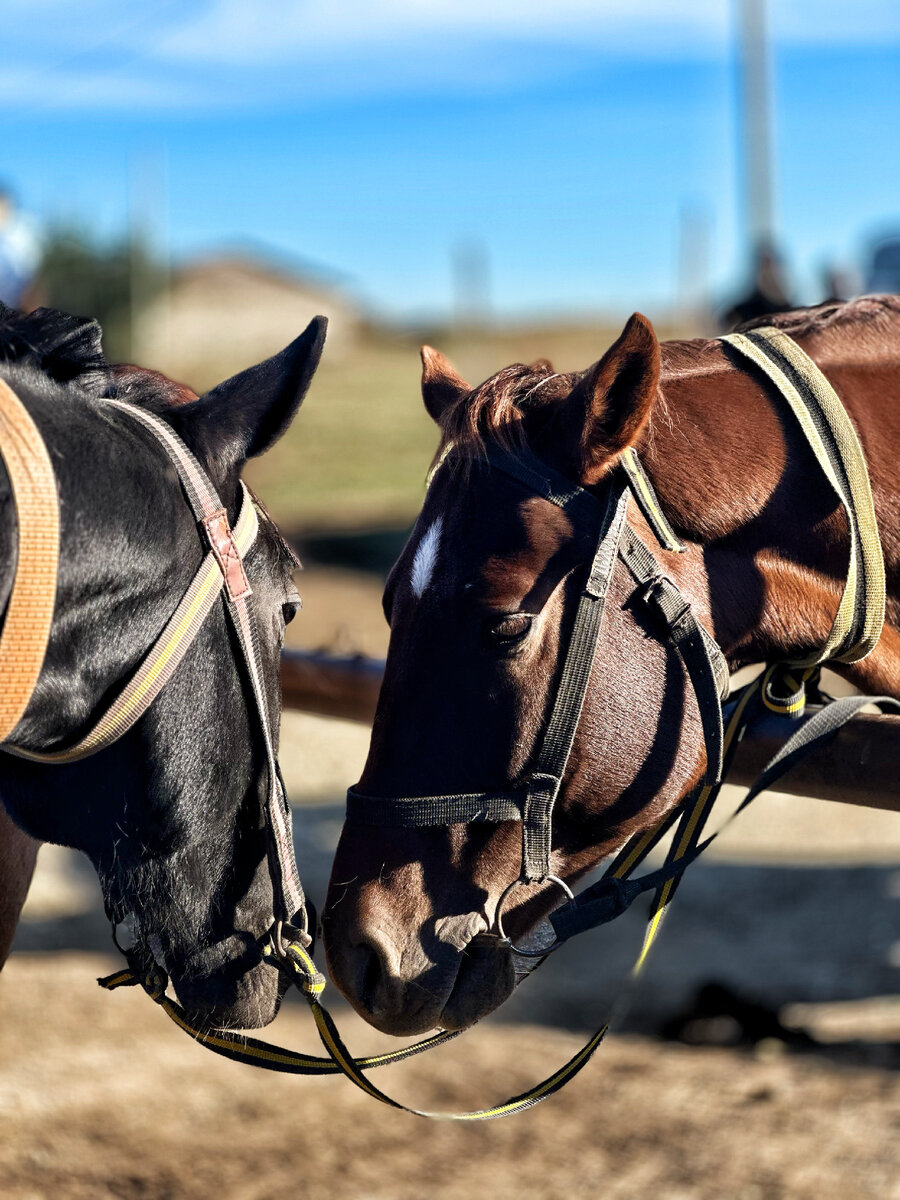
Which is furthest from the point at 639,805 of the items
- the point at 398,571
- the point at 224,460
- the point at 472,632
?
the point at 224,460

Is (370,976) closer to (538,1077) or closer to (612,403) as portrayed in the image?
(612,403)

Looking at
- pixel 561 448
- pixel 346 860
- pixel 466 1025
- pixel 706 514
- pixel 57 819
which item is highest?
pixel 561 448

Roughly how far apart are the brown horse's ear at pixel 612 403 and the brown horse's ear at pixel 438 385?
0.41 m

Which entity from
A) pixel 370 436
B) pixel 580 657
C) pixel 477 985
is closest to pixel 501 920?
pixel 477 985

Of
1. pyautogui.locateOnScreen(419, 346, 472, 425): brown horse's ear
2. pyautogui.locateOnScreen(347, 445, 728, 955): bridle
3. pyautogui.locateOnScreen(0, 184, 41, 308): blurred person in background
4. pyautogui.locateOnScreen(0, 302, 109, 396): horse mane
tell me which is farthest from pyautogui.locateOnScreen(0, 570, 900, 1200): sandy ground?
pyautogui.locateOnScreen(0, 184, 41, 308): blurred person in background

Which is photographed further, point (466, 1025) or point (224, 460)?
point (466, 1025)

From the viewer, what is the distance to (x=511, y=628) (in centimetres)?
195

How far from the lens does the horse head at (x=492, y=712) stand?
6.48ft

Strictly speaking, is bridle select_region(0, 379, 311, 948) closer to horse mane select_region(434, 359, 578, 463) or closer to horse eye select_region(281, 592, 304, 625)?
horse eye select_region(281, 592, 304, 625)

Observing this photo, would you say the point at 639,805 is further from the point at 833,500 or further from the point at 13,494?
the point at 13,494

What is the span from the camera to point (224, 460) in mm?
1855

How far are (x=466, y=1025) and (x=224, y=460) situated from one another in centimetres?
102

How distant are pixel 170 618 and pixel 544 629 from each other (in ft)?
1.98

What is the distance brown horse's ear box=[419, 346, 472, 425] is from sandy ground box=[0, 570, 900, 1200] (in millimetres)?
2043
